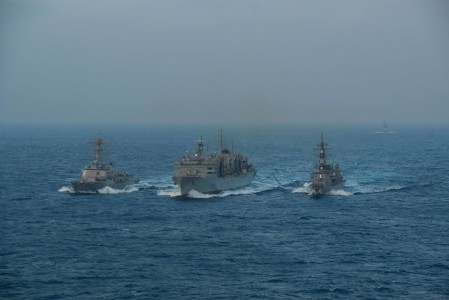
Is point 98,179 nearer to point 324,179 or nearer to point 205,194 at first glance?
point 205,194

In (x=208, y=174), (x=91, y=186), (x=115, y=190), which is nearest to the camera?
(x=91, y=186)

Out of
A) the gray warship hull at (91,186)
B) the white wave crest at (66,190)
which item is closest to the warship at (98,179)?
the gray warship hull at (91,186)

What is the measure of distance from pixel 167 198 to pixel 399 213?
41.7m

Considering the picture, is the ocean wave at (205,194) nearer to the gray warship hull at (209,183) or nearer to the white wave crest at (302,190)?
the gray warship hull at (209,183)

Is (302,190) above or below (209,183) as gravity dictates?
below

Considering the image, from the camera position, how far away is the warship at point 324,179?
11375 cm

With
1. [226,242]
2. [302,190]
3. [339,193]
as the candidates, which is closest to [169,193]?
[302,190]

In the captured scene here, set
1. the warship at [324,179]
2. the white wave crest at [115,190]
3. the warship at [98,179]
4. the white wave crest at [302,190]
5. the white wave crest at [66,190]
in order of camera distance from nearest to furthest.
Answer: the warship at [324,179] → the warship at [98,179] → the white wave crest at [66,190] → the white wave crest at [115,190] → the white wave crest at [302,190]

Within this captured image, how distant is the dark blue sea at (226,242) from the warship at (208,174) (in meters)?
2.53

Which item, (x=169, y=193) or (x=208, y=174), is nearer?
(x=169, y=193)

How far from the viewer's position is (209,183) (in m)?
118

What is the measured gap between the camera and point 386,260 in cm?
6650

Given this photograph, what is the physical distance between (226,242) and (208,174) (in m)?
45.1

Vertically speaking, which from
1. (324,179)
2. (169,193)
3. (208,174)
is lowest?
(169,193)
